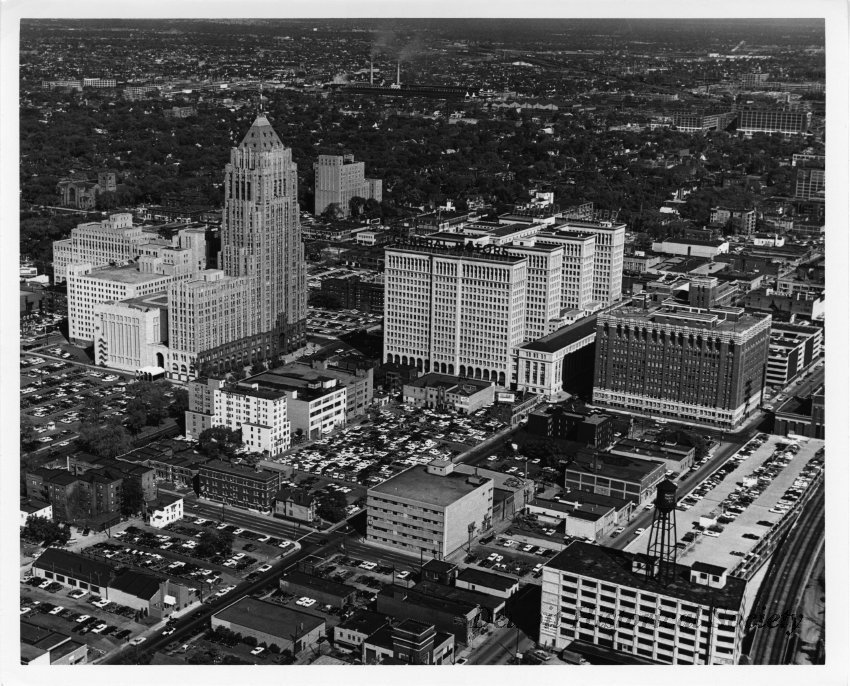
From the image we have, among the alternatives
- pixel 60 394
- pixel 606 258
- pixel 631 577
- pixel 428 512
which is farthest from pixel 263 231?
pixel 631 577

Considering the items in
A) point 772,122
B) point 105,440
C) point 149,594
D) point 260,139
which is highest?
point 772,122

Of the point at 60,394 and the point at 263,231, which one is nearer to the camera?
the point at 60,394

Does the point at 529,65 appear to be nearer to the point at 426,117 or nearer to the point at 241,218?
the point at 426,117

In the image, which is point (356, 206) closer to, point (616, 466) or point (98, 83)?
point (98, 83)

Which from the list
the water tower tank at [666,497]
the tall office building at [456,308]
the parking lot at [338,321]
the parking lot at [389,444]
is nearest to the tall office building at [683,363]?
the tall office building at [456,308]

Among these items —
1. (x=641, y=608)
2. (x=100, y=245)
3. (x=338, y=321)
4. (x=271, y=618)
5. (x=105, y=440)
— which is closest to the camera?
(x=641, y=608)

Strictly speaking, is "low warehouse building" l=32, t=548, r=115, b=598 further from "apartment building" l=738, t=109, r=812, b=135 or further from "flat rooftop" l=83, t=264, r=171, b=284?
"apartment building" l=738, t=109, r=812, b=135

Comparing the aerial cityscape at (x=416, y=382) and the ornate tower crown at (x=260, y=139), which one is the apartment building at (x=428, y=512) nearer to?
the aerial cityscape at (x=416, y=382)

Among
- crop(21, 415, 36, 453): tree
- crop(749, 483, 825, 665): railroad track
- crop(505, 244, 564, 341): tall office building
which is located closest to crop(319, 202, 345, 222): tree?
crop(505, 244, 564, 341): tall office building

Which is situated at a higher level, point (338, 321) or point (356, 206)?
point (356, 206)

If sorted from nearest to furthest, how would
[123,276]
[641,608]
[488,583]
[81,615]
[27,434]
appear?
[641,608], [81,615], [488,583], [27,434], [123,276]
